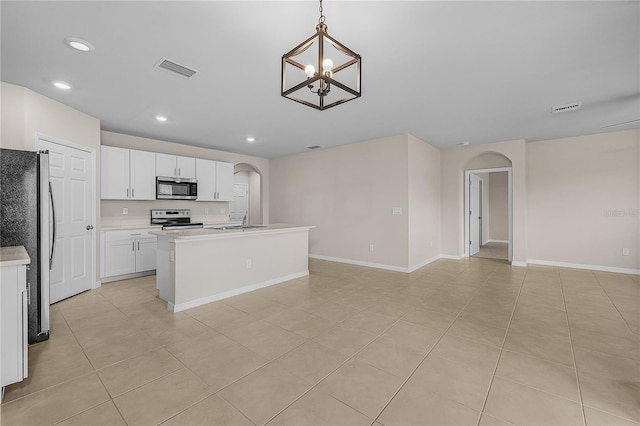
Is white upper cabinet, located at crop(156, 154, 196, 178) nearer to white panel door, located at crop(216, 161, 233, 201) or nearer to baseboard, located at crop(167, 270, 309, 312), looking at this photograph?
white panel door, located at crop(216, 161, 233, 201)

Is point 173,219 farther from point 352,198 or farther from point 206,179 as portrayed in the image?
point 352,198

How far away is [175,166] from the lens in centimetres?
543

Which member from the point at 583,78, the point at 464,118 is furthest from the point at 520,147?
the point at 583,78

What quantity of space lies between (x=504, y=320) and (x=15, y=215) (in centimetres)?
479

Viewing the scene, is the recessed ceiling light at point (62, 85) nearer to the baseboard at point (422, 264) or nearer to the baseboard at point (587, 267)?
the baseboard at point (422, 264)

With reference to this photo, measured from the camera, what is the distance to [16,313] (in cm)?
181

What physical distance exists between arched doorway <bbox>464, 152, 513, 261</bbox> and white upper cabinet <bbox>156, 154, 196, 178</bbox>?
6052 millimetres

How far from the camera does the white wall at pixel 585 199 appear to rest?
16.4 ft

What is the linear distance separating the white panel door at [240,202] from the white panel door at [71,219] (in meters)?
5.62

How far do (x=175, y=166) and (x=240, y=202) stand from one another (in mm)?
4508

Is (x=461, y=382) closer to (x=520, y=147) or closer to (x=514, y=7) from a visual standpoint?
(x=514, y=7)

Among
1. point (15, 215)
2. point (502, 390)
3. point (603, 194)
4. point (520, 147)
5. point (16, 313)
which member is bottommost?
point (502, 390)

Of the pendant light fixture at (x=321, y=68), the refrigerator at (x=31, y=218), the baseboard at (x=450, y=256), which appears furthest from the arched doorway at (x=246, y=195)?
the refrigerator at (x=31, y=218)

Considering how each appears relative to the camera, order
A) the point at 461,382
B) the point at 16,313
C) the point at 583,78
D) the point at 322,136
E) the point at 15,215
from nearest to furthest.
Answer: the point at 16,313 → the point at 461,382 → the point at 15,215 → the point at 583,78 → the point at 322,136
